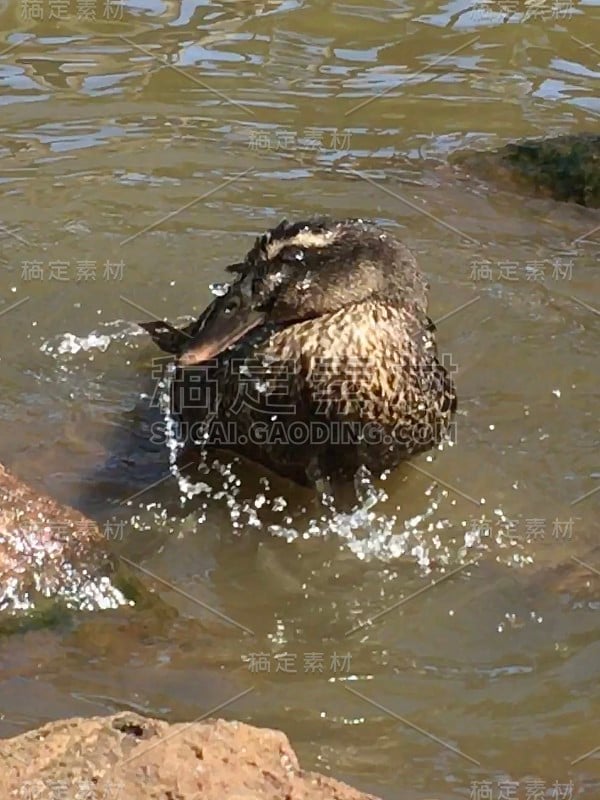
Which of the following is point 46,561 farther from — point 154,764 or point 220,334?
point 154,764

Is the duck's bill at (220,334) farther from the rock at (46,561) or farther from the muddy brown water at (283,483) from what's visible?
the rock at (46,561)

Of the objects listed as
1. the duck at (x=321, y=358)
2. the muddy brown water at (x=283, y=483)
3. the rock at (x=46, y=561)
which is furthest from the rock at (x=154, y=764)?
the duck at (x=321, y=358)

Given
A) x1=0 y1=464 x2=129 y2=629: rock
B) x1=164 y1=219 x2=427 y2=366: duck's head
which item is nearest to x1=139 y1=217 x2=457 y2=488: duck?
x1=164 y1=219 x2=427 y2=366: duck's head

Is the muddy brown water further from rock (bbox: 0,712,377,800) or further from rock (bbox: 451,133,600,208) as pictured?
rock (bbox: 0,712,377,800)

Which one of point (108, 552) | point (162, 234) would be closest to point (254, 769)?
point (108, 552)

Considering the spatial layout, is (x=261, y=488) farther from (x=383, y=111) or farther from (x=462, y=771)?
(x=383, y=111)

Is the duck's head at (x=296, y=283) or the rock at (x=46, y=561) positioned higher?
the duck's head at (x=296, y=283)

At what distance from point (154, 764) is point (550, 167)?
5645mm

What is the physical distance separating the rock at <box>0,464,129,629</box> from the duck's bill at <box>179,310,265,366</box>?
31.3 inches

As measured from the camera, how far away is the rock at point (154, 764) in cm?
298

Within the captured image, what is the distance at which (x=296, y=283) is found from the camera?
15.8 feet

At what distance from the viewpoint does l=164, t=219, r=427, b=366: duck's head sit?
482cm

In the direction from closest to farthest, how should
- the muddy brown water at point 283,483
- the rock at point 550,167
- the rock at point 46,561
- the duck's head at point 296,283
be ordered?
the muddy brown water at point 283,483, the rock at point 46,561, the duck's head at point 296,283, the rock at point 550,167

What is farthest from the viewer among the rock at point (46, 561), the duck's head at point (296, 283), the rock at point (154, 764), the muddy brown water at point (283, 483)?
the duck's head at point (296, 283)
